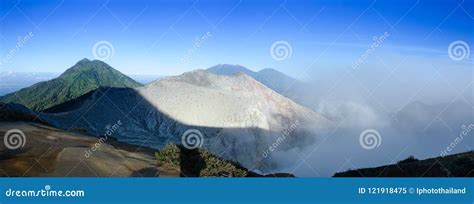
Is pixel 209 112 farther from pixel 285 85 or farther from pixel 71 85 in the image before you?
pixel 71 85

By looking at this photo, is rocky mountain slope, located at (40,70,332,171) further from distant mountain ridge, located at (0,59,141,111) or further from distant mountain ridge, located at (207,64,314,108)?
distant mountain ridge, located at (0,59,141,111)

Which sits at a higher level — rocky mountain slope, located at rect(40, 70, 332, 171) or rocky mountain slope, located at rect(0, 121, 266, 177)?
rocky mountain slope, located at rect(0, 121, 266, 177)

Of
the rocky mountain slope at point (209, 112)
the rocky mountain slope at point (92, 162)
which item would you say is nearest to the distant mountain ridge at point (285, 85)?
the rocky mountain slope at point (209, 112)

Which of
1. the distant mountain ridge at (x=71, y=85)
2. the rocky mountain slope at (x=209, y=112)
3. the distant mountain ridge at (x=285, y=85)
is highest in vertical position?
the distant mountain ridge at (x=285, y=85)

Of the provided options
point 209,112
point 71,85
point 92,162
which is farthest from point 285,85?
point 92,162

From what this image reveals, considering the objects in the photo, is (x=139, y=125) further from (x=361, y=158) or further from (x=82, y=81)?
(x=82, y=81)

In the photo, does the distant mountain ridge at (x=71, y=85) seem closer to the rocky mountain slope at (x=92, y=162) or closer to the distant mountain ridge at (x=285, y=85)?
the distant mountain ridge at (x=285, y=85)

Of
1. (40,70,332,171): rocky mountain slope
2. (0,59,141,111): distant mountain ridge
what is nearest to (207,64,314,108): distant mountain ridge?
(40,70,332,171): rocky mountain slope
